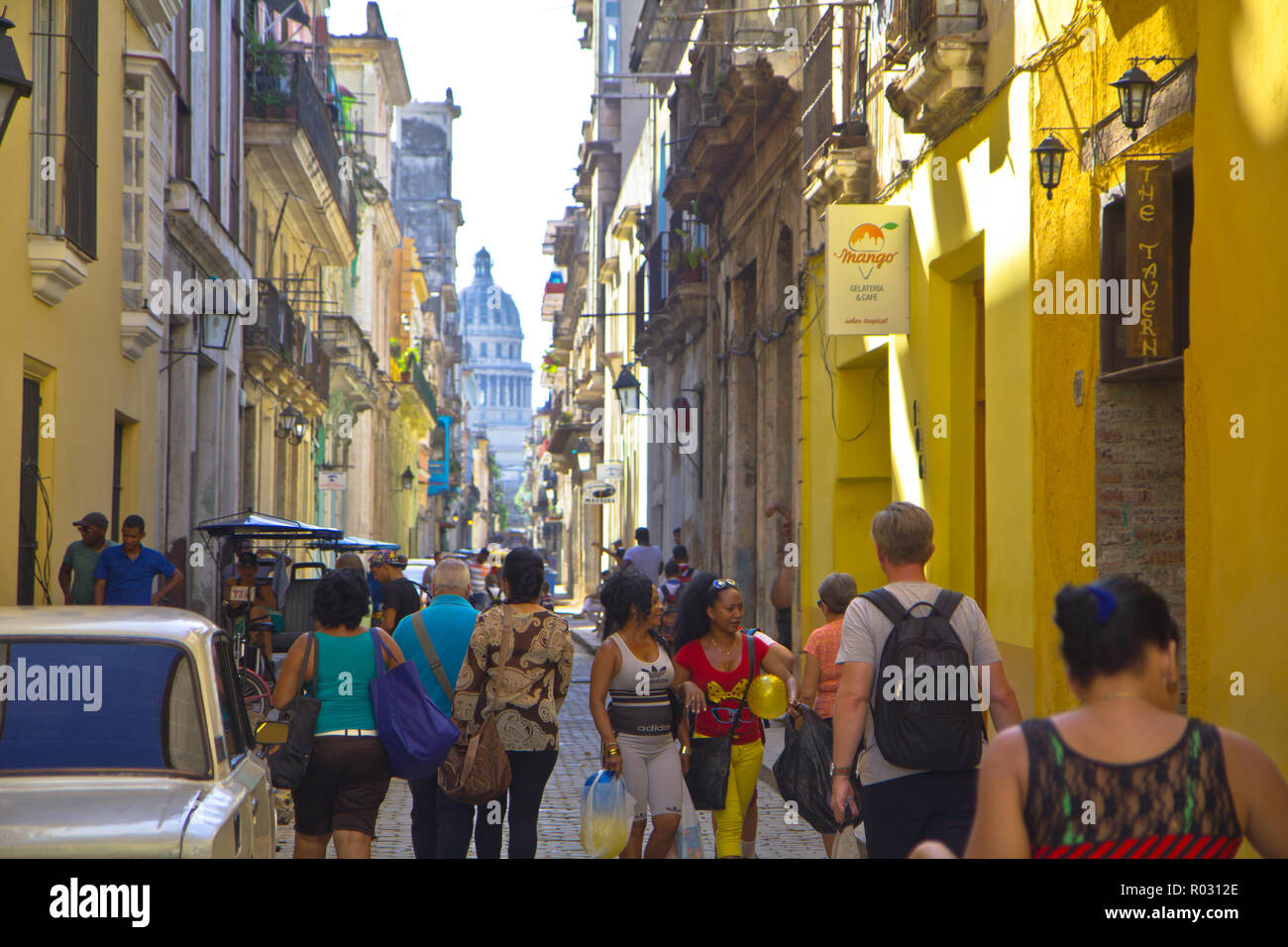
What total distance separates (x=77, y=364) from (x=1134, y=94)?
8687mm

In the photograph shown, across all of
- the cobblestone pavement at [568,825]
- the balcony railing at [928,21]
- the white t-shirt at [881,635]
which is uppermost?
the balcony railing at [928,21]

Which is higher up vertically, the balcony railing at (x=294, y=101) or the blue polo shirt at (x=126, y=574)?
the balcony railing at (x=294, y=101)

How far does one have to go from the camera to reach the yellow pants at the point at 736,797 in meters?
7.19

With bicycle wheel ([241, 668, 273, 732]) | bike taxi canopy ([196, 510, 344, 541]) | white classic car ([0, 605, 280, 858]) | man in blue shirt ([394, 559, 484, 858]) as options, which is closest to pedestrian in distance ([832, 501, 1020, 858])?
white classic car ([0, 605, 280, 858])

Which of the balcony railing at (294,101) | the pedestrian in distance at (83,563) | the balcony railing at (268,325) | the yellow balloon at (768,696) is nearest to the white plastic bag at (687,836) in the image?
the yellow balloon at (768,696)

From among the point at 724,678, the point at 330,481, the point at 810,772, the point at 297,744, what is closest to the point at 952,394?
the point at 724,678

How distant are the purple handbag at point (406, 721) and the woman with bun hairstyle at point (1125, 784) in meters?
3.68

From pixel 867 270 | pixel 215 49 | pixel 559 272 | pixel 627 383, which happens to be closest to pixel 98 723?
pixel 867 270

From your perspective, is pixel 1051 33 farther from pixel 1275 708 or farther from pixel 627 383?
pixel 627 383

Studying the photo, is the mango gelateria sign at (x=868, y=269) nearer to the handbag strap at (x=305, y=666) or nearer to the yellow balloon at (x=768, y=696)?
the yellow balloon at (x=768, y=696)

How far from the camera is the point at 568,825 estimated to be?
31.9 feet

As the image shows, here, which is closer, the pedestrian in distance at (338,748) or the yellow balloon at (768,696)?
the pedestrian in distance at (338,748)

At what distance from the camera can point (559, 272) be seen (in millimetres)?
81375

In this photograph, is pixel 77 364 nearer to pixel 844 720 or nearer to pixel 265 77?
pixel 844 720
